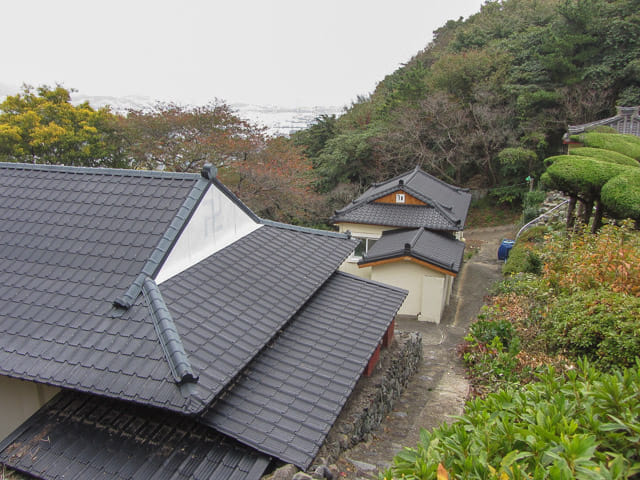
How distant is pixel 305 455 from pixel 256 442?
0.58m

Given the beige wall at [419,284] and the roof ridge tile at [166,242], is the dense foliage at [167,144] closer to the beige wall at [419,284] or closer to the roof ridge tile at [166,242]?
Answer: the beige wall at [419,284]

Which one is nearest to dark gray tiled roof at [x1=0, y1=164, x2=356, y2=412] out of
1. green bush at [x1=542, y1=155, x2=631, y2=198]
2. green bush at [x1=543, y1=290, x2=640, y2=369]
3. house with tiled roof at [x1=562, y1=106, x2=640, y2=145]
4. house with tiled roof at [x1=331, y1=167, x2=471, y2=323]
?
green bush at [x1=543, y1=290, x2=640, y2=369]

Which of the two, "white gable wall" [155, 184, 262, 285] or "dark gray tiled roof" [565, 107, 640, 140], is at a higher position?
"dark gray tiled roof" [565, 107, 640, 140]

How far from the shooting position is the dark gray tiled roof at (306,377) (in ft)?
16.3

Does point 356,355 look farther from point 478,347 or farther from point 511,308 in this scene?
point 511,308

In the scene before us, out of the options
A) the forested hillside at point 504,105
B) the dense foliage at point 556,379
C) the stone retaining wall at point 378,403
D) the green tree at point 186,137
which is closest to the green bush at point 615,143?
the dense foliage at point 556,379

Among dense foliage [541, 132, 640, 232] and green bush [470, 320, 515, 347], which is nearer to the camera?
green bush [470, 320, 515, 347]

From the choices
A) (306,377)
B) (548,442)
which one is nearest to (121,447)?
(306,377)

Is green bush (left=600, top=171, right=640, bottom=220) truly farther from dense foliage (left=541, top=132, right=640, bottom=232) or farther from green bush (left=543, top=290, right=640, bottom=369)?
green bush (left=543, top=290, right=640, bottom=369)

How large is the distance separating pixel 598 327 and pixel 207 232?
6865mm

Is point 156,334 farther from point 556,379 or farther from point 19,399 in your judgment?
point 556,379

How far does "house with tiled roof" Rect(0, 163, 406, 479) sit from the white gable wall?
4cm

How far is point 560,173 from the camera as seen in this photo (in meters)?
11.9

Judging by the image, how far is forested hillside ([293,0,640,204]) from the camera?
25438 millimetres
